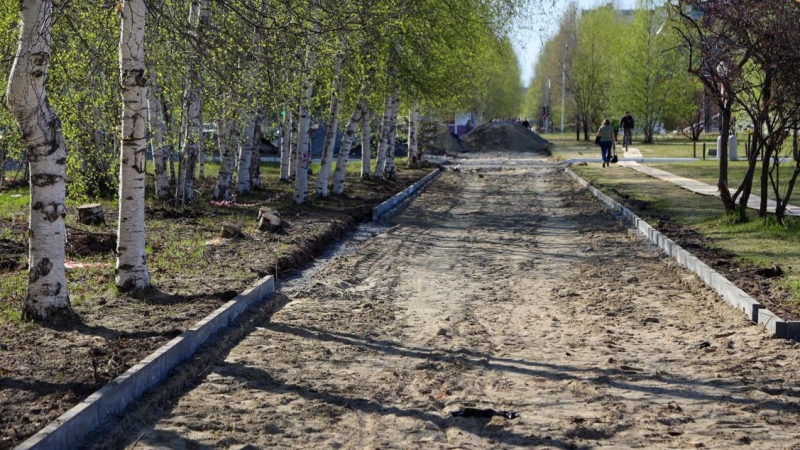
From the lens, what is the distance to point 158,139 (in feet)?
58.3

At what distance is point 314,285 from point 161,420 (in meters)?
5.25

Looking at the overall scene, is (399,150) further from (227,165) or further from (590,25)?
(227,165)

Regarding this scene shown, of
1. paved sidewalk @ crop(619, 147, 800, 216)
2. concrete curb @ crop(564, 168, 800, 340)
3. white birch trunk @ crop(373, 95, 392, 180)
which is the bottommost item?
concrete curb @ crop(564, 168, 800, 340)

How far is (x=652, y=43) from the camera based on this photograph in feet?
186

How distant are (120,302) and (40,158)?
1.84m

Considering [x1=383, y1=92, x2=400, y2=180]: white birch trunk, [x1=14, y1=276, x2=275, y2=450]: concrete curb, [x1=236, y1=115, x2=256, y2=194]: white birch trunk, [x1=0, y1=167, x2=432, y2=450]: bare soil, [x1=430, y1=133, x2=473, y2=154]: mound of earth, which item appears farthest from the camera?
[x1=430, y1=133, x2=473, y2=154]: mound of earth

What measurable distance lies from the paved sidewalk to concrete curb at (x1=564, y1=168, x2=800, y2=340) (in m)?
2.91

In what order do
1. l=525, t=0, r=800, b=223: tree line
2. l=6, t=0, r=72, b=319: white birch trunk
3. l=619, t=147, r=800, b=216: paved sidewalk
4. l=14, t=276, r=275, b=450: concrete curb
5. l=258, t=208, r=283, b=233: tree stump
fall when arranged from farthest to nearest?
l=619, t=147, r=800, b=216: paved sidewalk
l=258, t=208, r=283, b=233: tree stump
l=525, t=0, r=800, b=223: tree line
l=6, t=0, r=72, b=319: white birch trunk
l=14, t=276, r=275, b=450: concrete curb

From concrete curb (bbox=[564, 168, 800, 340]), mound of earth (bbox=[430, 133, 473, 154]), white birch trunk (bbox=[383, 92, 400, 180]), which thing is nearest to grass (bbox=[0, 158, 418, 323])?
concrete curb (bbox=[564, 168, 800, 340])

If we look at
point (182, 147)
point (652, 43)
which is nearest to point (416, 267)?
point (182, 147)

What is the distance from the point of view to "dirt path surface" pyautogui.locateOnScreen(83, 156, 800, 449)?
5855mm

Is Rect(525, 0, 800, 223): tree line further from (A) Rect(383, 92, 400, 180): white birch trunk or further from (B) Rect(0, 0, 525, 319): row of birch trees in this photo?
(A) Rect(383, 92, 400, 180): white birch trunk

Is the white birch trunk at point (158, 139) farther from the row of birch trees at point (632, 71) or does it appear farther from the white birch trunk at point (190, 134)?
the row of birch trees at point (632, 71)

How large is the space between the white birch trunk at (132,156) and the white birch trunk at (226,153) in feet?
29.9
